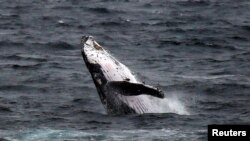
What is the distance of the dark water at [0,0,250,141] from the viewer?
26703mm

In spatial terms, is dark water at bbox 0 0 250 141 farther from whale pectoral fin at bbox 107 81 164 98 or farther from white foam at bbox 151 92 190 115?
whale pectoral fin at bbox 107 81 164 98

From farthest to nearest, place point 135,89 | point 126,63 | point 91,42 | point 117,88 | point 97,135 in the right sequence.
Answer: point 126,63 < point 91,42 < point 117,88 < point 135,89 < point 97,135

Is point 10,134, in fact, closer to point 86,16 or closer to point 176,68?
point 176,68

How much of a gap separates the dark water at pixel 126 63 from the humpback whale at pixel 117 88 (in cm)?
46

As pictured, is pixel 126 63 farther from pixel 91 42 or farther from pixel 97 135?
pixel 97 135

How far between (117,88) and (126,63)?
9.89 meters

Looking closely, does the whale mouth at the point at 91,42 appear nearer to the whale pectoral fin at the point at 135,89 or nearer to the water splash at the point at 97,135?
the whale pectoral fin at the point at 135,89

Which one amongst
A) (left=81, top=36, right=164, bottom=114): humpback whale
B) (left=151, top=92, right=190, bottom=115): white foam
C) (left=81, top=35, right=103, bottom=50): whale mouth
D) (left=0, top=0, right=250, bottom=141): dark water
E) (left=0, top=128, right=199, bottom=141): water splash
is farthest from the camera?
(left=81, top=35, right=103, bottom=50): whale mouth

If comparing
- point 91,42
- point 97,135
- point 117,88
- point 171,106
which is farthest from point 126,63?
point 97,135

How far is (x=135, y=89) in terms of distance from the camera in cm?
2711

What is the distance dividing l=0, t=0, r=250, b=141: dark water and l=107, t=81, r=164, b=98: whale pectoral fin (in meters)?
0.84

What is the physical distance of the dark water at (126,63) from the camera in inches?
1051

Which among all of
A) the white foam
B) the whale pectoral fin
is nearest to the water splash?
the whale pectoral fin

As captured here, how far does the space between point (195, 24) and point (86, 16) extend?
7.72m
